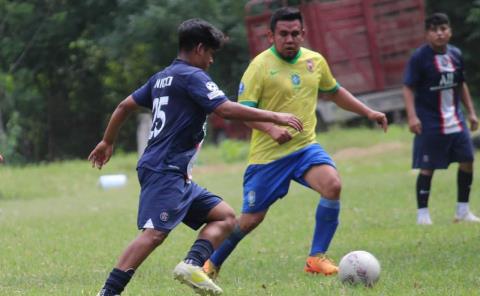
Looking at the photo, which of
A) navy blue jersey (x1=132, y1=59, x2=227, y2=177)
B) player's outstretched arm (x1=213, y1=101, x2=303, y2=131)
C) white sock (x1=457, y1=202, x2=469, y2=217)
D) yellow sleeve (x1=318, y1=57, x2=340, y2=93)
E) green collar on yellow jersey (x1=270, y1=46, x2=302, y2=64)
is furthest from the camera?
white sock (x1=457, y1=202, x2=469, y2=217)

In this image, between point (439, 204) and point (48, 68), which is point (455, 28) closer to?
point (48, 68)

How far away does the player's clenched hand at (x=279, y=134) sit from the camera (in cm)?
688

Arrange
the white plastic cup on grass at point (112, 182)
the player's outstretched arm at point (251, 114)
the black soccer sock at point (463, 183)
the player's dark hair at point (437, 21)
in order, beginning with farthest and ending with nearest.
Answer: the white plastic cup on grass at point (112, 182) < the black soccer sock at point (463, 183) < the player's dark hair at point (437, 21) < the player's outstretched arm at point (251, 114)

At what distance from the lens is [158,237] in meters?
6.49

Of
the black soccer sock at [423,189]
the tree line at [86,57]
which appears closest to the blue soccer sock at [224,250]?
the black soccer sock at [423,189]

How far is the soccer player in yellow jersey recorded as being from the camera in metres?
8.23

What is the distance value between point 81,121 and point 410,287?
2957cm

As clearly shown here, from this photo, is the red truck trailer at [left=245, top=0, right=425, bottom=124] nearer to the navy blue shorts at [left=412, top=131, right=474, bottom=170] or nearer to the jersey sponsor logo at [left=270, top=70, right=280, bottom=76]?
the navy blue shorts at [left=412, top=131, right=474, bottom=170]

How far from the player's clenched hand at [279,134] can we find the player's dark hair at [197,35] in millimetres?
692

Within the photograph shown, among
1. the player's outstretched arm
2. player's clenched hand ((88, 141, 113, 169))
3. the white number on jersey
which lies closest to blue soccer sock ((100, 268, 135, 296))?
the white number on jersey

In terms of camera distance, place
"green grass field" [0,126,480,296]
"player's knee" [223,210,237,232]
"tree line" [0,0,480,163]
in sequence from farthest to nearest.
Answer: "tree line" [0,0,480,163], "green grass field" [0,126,480,296], "player's knee" [223,210,237,232]

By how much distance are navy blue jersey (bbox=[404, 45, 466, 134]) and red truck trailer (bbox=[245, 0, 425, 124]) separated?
47.0ft

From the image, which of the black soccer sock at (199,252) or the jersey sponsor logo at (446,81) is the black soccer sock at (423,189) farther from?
the black soccer sock at (199,252)

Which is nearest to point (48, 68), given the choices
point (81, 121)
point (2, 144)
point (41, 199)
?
point (81, 121)
